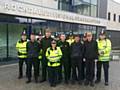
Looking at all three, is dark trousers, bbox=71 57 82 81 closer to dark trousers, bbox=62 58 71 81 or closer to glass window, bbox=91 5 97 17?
dark trousers, bbox=62 58 71 81

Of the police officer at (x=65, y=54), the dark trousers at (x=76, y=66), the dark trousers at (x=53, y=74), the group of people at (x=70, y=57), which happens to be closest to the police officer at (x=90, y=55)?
the group of people at (x=70, y=57)

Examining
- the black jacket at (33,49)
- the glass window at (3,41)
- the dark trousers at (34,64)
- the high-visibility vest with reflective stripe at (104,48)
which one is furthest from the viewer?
the glass window at (3,41)

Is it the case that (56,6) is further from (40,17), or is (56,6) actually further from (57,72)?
(57,72)

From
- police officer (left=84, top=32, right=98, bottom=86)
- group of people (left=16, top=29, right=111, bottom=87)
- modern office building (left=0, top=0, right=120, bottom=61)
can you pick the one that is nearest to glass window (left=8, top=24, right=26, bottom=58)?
modern office building (left=0, top=0, right=120, bottom=61)

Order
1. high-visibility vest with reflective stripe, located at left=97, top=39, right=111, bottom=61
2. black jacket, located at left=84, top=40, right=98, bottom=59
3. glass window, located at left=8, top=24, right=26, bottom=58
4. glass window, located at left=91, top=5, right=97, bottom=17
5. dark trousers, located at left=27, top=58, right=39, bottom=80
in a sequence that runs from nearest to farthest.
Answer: black jacket, located at left=84, top=40, right=98, bottom=59, high-visibility vest with reflective stripe, located at left=97, top=39, right=111, bottom=61, dark trousers, located at left=27, top=58, right=39, bottom=80, glass window, located at left=8, top=24, right=26, bottom=58, glass window, located at left=91, top=5, right=97, bottom=17

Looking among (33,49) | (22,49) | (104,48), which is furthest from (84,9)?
(33,49)

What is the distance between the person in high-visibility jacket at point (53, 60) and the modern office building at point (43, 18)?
5.42m

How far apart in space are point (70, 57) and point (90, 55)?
2.67ft

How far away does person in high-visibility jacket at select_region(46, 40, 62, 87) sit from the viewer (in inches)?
304

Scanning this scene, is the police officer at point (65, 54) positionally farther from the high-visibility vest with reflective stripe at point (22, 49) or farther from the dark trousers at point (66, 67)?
the high-visibility vest with reflective stripe at point (22, 49)

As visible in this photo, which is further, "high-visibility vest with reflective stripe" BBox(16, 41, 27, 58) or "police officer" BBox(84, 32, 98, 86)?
"high-visibility vest with reflective stripe" BBox(16, 41, 27, 58)

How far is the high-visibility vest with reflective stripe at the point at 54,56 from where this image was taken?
771cm

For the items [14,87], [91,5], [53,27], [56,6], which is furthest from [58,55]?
[91,5]

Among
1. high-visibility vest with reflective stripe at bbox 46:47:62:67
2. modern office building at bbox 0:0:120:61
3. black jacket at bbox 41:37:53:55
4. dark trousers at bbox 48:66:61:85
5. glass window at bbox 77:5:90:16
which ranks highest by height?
glass window at bbox 77:5:90:16
